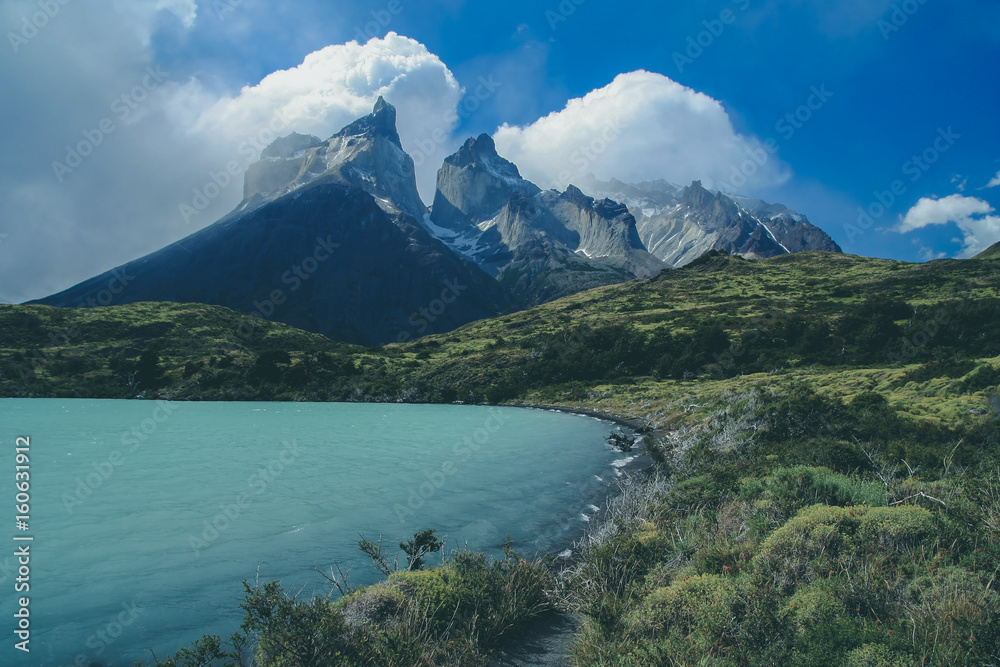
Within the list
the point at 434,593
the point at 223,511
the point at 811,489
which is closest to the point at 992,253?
the point at 811,489

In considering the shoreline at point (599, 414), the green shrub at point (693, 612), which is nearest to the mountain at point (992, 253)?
the shoreline at point (599, 414)

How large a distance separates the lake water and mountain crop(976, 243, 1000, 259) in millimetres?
118595

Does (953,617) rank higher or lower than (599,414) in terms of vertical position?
higher

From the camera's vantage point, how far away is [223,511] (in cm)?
1727

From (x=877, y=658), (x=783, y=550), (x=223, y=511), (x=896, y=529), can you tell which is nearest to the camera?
(x=877, y=658)

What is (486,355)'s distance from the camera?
295ft

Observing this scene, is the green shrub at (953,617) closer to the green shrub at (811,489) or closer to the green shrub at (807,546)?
the green shrub at (807,546)

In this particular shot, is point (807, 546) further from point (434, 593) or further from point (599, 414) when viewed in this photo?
point (599, 414)

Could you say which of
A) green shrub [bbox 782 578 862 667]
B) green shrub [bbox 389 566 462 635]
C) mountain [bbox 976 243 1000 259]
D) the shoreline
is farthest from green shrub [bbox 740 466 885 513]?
mountain [bbox 976 243 1000 259]

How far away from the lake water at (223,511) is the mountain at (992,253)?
11859cm

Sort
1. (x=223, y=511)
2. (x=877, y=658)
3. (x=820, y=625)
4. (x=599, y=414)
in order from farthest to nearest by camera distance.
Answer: (x=599, y=414), (x=223, y=511), (x=820, y=625), (x=877, y=658)

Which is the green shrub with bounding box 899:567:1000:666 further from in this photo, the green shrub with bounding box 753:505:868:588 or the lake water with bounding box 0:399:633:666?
the lake water with bounding box 0:399:633:666

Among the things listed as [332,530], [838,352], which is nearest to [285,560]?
[332,530]

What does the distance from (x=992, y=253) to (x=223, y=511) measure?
497ft
